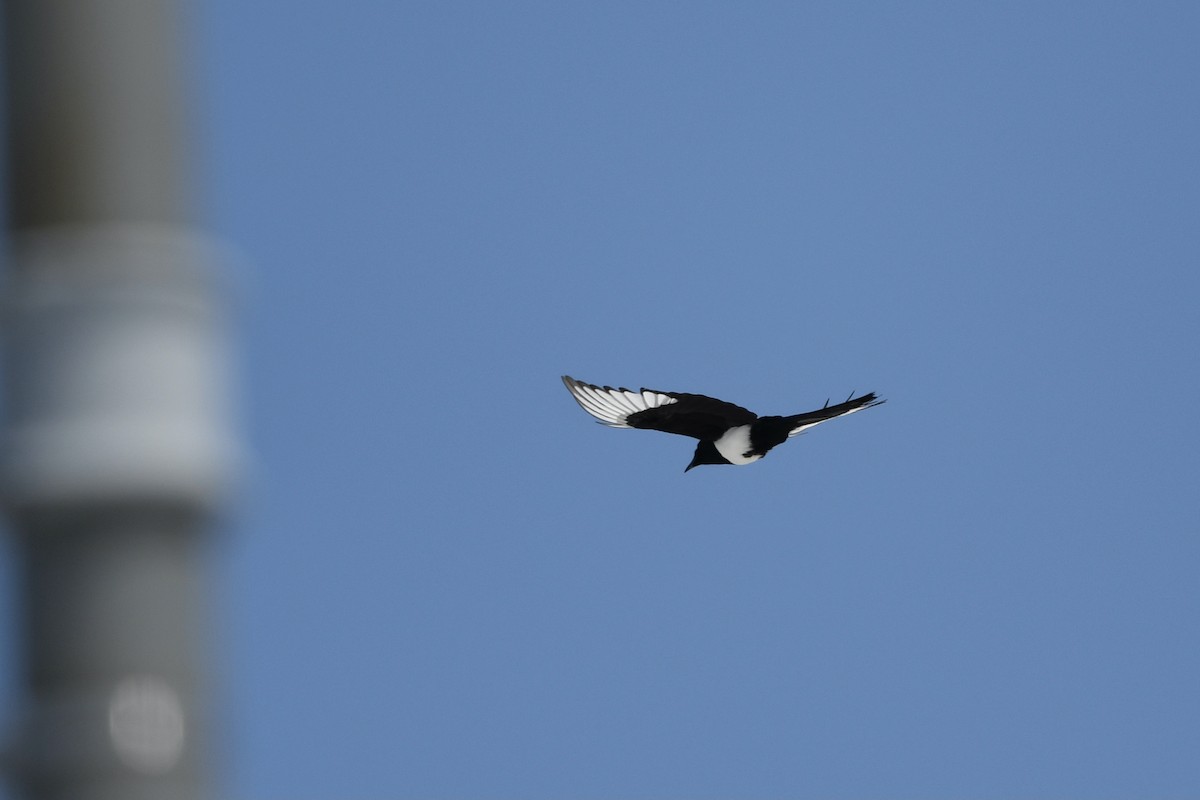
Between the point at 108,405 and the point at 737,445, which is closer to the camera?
the point at 108,405

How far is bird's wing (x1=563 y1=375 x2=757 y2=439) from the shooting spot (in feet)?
60.2

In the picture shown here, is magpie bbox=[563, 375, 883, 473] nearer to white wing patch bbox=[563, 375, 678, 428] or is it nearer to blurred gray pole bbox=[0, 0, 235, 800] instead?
white wing patch bbox=[563, 375, 678, 428]

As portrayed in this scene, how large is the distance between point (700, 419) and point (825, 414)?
2252 millimetres

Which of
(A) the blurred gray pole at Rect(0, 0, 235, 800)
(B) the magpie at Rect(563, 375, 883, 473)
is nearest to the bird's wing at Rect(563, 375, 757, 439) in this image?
(B) the magpie at Rect(563, 375, 883, 473)

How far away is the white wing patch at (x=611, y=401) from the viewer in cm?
1820

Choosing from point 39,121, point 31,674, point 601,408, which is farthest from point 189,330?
point 601,408

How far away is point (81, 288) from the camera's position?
5.96 feet

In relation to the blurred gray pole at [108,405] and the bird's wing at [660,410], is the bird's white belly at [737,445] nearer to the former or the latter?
the bird's wing at [660,410]

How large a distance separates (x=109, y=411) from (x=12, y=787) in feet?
1.21

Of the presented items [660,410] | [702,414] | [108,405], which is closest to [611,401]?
[660,410]

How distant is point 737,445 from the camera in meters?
19.2

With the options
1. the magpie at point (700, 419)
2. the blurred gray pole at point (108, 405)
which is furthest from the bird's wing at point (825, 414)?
the blurred gray pole at point (108, 405)

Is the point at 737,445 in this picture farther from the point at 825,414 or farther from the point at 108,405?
the point at 108,405

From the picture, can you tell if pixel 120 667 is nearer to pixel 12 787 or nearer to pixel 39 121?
pixel 12 787
